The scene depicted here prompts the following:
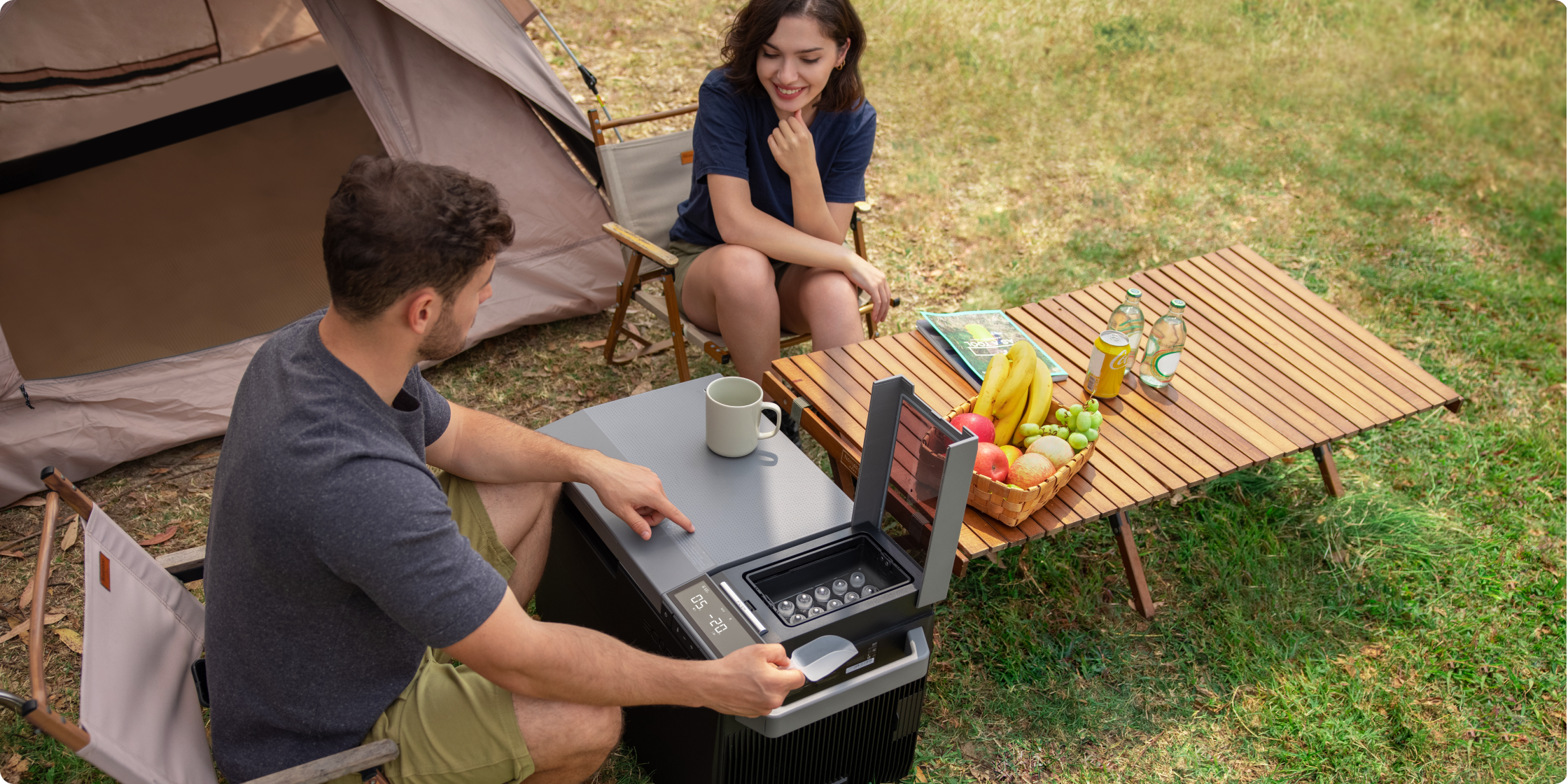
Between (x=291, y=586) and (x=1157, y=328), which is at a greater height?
(x=291, y=586)

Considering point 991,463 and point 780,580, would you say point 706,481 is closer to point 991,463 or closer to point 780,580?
point 780,580

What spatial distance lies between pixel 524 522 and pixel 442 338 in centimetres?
63

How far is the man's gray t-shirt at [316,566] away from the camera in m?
1.67

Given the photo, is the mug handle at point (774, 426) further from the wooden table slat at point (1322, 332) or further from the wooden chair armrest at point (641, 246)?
the wooden table slat at point (1322, 332)

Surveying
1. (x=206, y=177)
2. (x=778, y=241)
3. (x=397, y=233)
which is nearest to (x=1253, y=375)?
(x=778, y=241)

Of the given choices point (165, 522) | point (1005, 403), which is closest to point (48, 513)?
point (165, 522)

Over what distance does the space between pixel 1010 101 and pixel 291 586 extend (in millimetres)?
5267

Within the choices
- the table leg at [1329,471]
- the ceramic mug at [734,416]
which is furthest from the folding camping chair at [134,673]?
the table leg at [1329,471]

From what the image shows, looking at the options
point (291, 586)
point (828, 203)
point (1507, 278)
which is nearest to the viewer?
point (291, 586)

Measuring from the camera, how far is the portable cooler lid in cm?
199

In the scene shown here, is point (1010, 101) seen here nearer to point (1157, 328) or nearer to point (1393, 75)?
point (1393, 75)

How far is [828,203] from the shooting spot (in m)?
3.54

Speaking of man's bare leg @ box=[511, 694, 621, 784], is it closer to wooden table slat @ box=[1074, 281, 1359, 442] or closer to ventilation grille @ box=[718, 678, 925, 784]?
ventilation grille @ box=[718, 678, 925, 784]

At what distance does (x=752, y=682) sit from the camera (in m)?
1.83
